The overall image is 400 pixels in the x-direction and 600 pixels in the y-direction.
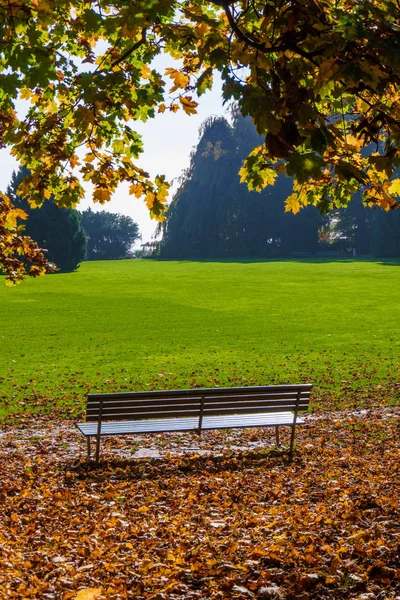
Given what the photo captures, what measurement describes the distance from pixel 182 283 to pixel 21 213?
125 feet

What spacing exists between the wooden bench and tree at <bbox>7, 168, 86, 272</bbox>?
56.7m

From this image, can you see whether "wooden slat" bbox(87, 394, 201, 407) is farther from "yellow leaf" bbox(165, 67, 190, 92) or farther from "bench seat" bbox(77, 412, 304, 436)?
"yellow leaf" bbox(165, 67, 190, 92)

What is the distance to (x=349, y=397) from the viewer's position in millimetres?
15195

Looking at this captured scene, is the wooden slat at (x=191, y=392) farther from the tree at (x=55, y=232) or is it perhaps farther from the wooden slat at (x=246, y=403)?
the tree at (x=55, y=232)

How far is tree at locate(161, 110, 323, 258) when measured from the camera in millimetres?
87000

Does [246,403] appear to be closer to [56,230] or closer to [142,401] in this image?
[142,401]

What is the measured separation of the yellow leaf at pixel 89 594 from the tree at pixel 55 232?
61540 mm

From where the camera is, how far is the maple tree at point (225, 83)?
5.03 meters

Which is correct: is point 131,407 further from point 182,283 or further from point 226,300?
point 182,283

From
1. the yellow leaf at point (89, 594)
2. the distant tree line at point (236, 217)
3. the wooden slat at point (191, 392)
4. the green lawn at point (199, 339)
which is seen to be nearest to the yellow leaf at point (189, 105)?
the wooden slat at point (191, 392)

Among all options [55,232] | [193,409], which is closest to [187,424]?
[193,409]

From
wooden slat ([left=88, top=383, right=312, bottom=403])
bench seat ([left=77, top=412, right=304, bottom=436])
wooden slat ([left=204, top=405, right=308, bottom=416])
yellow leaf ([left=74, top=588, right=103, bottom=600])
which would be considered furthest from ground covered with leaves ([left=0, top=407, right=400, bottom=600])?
wooden slat ([left=88, top=383, right=312, bottom=403])

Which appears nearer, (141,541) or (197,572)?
(197,572)

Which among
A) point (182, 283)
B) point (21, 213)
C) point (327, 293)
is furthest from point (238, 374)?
point (182, 283)
